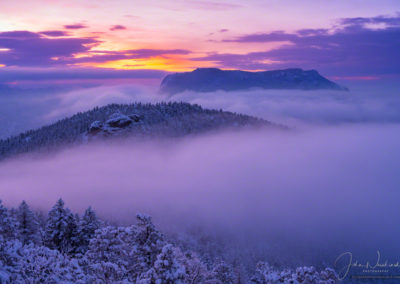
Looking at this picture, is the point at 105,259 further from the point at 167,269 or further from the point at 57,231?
the point at 57,231

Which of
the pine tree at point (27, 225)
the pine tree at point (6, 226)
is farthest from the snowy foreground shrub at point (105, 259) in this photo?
the pine tree at point (27, 225)

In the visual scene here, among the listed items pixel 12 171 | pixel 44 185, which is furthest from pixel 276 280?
pixel 12 171

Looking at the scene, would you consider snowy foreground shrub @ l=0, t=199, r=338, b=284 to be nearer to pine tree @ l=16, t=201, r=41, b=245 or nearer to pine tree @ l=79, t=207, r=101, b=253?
pine tree @ l=79, t=207, r=101, b=253

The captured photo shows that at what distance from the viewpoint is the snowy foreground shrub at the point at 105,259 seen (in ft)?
47.1

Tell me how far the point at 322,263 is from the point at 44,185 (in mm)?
156013

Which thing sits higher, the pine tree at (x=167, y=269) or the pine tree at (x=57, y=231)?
the pine tree at (x=167, y=269)

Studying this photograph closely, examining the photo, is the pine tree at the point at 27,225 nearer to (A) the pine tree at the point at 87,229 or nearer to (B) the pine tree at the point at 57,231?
(B) the pine tree at the point at 57,231

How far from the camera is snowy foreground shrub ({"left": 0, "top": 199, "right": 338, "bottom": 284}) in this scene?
14.4m

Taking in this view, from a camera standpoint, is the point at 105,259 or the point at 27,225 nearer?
the point at 105,259

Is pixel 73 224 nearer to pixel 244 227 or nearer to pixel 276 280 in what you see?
pixel 276 280

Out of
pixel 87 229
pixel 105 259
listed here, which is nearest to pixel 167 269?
pixel 105 259

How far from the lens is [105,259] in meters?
22.8

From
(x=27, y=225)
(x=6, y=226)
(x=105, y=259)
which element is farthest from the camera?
(x=27, y=225)

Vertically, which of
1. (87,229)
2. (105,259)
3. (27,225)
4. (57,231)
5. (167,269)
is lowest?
(27,225)
